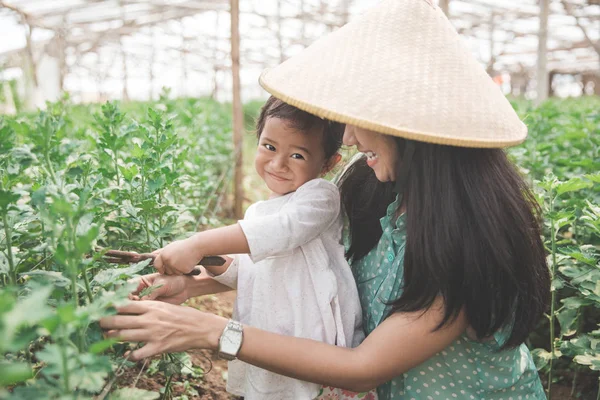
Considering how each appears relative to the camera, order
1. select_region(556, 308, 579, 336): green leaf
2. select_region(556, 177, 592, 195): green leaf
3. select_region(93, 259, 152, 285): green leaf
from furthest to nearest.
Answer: select_region(556, 308, 579, 336): green leaf
select_region(556, 177, 592, 195): green leaf
select_region(93, 259, 152, 285): green leaf

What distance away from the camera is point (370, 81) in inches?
54.4

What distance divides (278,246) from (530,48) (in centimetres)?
2145

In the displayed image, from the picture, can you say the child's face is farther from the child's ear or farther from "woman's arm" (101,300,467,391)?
"woman's arm" (101,300,467,391)

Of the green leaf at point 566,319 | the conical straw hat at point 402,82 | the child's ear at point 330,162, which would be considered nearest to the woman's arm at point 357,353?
the conical straw hat at point 402,82

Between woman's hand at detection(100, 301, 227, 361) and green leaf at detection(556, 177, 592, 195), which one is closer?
woman's hand at detection(100, 301, 227, 361)

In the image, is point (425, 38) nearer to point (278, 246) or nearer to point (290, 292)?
point (278, 246)

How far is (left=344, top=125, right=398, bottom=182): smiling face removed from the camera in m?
1.52

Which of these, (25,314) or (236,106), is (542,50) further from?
(25,314)

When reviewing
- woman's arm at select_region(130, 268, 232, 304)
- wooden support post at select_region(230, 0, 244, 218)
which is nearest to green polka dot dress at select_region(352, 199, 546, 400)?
woman's arm at select_region(130, 268, 232, 304)

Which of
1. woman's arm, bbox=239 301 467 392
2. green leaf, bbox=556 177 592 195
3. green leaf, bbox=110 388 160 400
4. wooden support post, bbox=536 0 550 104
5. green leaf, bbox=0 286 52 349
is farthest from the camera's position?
wooden support post, bbox=536 0 550 104

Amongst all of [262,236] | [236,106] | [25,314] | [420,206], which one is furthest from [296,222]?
[236,106]

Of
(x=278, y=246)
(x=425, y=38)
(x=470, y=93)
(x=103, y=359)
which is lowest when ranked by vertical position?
(x=278, y=246)

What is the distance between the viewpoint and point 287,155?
178 centimetres

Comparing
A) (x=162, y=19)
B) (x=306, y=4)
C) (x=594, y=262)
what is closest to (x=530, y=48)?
(x=306, y=4)
